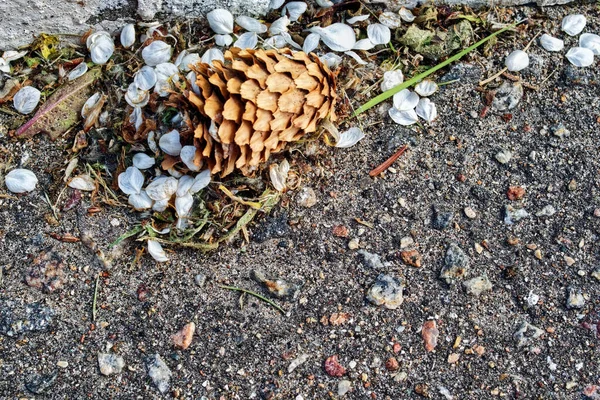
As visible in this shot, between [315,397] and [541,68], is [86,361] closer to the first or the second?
[315,397]

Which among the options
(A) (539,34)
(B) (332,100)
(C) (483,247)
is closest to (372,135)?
(B) (332,100)

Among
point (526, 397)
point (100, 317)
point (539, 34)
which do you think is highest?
point (539, 34)

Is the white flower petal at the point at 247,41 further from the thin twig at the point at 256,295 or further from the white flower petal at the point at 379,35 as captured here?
the thin twig at the point at 256,295

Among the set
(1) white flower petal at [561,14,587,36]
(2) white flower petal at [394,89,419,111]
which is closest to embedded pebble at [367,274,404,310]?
(2) white flower petal at [394,89,419,111]

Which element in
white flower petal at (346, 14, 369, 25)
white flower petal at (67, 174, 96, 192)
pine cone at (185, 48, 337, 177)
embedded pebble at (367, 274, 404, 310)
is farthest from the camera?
white flower petal at (346, 14, 369, 25)

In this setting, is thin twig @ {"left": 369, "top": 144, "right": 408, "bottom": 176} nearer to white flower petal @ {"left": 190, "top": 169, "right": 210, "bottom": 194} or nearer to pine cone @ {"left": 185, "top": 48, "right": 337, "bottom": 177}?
pine cone @ {"left": 185, "top": 48, "right": 337, "bottom": 177}

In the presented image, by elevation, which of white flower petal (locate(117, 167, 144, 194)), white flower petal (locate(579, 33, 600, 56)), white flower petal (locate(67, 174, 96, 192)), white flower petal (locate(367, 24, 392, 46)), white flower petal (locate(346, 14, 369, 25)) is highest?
white flower petal (locate(346, 14, 369, 25))
